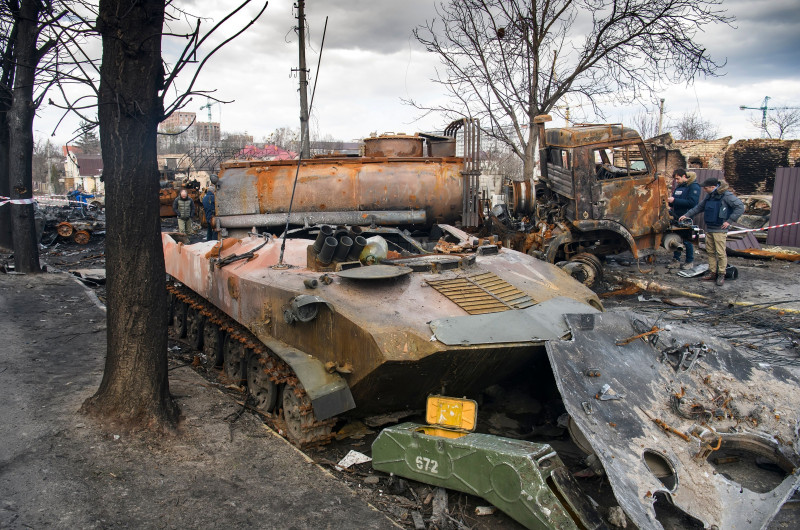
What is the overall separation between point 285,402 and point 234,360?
1.57 metres

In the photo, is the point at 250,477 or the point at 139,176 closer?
the point at 250,477

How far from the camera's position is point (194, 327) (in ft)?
25.9

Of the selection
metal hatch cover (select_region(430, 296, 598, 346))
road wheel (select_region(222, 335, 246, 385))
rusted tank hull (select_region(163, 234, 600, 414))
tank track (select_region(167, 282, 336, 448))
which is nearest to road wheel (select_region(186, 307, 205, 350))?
road wheel (select_region(222, 335, 246, 385))

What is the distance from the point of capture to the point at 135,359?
4949 millimetres

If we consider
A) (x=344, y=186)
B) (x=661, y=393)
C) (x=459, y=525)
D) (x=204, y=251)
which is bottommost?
(x=459, y=525)

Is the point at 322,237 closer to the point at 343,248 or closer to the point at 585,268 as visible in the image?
the point at 343,248

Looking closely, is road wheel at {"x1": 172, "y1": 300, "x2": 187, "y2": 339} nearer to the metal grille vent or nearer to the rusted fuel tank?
the rusted fuel tank

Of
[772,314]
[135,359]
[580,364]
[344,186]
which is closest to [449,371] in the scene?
[580,364]

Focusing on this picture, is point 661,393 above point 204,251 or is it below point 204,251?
below

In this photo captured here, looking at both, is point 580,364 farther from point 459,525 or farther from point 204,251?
point 204,251

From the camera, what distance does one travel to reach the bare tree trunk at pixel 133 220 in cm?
471

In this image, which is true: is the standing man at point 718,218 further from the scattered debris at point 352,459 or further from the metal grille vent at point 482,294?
the scattered debris at point 352,459

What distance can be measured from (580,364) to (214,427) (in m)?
2.90

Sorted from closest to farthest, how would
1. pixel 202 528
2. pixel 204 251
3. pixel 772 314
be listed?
pixel 202 528, pixel 204 251, pixel 772 314
